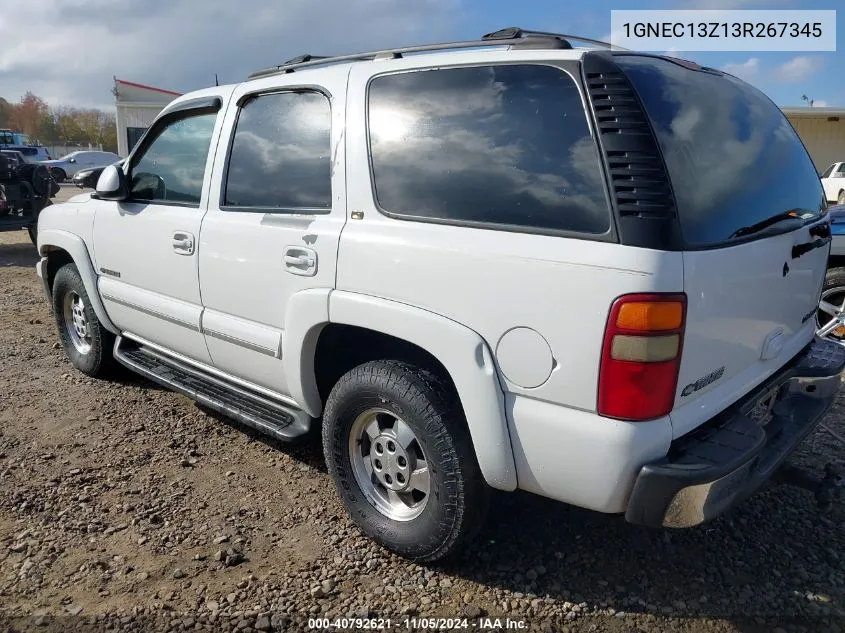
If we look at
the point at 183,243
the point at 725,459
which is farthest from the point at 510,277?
the point at 183,243

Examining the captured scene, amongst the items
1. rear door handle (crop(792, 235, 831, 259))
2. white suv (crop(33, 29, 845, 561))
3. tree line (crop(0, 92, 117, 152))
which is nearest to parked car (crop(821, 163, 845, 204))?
rear door handle (crop(792, 235, 831, 259))

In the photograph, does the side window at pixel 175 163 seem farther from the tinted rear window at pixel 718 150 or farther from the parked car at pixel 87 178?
the tinted rear window at pixel 718 150

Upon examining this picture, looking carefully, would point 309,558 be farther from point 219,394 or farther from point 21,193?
point 21,193

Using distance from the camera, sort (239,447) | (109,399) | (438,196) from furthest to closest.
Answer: (109,399), (239,447), (438,196)

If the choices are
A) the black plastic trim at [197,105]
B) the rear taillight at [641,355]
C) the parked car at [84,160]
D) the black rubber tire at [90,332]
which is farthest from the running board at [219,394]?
the parked car at [84,160]

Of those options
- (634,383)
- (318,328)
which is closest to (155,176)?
Result: (318,328)

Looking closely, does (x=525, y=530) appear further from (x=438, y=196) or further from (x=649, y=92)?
(x=649, y=92)

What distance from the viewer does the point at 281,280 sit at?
2.94 m

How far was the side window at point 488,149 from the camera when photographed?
2150 millimetres

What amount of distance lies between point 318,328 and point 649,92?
1562mm

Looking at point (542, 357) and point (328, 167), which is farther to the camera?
point (328, 167)

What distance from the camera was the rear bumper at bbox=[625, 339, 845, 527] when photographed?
2.07 metres

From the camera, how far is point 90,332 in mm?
4656

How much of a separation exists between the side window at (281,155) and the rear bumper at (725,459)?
168 centimetres
